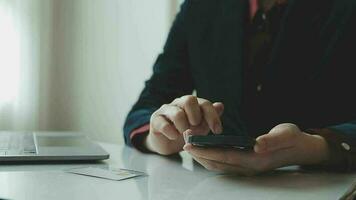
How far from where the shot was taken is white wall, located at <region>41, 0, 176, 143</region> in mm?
2100

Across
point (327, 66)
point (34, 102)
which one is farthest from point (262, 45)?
point (34, 102)

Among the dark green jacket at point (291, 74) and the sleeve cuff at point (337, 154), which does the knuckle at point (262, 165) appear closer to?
the sleeve cuff at point (337, 154)

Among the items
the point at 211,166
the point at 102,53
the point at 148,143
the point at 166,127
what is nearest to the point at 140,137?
the point at 148,143

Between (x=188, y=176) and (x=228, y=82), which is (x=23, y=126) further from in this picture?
(x=188, y=176)

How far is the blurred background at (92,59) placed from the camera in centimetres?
207

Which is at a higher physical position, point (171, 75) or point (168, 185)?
point (171, 75)

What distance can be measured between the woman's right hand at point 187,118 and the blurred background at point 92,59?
1.24 meters

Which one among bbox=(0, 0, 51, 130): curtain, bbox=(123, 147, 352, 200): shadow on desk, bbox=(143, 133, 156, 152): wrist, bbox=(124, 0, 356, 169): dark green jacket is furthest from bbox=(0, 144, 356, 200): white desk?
bbox=(0, 0, 51, 130): curtain

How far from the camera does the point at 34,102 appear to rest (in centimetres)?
205

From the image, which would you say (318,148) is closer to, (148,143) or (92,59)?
(148,143)

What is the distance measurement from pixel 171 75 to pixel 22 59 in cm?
99

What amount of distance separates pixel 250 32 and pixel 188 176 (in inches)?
21.1

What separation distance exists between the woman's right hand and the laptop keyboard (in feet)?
0.72

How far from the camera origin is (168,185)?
0.65 meters
